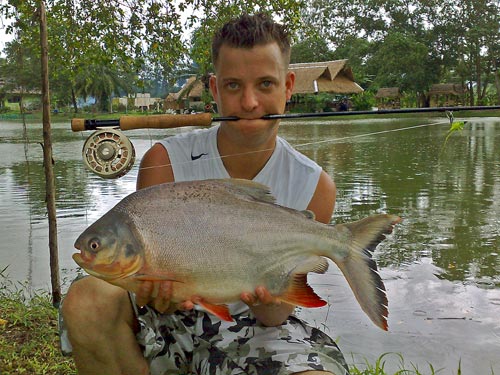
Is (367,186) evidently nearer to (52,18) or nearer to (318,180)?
(52,18)

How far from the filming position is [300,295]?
2125 mm

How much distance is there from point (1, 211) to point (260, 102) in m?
6.86

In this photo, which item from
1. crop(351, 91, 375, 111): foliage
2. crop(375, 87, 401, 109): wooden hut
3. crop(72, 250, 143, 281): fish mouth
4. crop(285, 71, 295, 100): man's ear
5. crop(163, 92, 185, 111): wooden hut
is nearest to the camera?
crop(72, 250, 143, 281): fish mouth

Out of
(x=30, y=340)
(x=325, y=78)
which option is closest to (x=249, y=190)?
(x=30, y=340)

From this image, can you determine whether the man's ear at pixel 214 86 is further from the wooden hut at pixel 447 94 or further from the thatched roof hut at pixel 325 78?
the wooden hut at pixel 447 94

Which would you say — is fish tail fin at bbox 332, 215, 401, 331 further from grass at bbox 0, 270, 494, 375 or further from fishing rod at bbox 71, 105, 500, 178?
grass at bbox 0, 270, 494, 375

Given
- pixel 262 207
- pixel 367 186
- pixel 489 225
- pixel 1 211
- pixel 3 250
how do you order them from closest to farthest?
pixel 262 207 < pixel 3 250 < pixel 489 225 < pixel 1 211 < pixel 367 186

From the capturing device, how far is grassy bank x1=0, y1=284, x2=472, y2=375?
323 cm

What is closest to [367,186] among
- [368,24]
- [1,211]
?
[1,211]

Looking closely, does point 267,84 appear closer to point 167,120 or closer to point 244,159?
point 244,159

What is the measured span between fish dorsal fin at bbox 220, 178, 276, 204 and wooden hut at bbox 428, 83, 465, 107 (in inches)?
1960

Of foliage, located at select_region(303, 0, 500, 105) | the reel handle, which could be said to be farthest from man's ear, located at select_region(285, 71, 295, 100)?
foliage, located at select_region(303, 0, 500, 105)

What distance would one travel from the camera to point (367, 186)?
10.2 metres

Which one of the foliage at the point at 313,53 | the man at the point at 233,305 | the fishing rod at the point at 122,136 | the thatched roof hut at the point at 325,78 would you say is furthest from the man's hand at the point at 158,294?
the foliage at the point at 313,53
